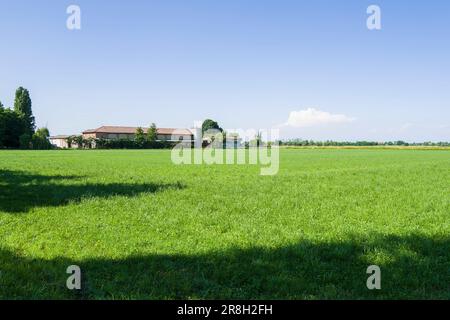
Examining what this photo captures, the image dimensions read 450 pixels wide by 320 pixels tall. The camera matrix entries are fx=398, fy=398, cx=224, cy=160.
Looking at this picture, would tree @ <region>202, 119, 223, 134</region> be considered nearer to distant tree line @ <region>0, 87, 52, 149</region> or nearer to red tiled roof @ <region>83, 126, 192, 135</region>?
red tiled roof @ <region>83, 126, 192, 135</region>

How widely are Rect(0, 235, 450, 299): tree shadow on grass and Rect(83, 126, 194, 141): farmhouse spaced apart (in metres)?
154

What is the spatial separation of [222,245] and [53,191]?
34.9 ft

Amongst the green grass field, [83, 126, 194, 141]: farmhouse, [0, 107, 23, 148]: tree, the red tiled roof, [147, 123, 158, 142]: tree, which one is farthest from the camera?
the red tiled roof

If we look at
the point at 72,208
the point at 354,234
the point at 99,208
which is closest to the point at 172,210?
the point at 99,208

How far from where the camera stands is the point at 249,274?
7.12 m

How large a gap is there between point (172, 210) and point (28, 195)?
663 centimetres

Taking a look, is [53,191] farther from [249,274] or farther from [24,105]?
[24,105]

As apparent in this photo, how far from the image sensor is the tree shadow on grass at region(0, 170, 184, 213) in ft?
45.2

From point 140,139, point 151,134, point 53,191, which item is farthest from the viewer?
point 151,134

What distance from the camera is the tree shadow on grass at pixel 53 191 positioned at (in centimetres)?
1378

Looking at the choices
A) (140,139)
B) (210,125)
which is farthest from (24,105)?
(210,125)

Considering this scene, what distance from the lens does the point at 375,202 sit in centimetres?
1477

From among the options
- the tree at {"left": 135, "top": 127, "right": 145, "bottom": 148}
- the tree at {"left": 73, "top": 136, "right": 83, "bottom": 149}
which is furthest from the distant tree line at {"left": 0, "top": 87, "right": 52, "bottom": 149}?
the tree at {"left": 135, "top": 127, "right": 145, "bottom": 148}

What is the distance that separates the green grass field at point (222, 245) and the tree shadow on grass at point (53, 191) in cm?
11
